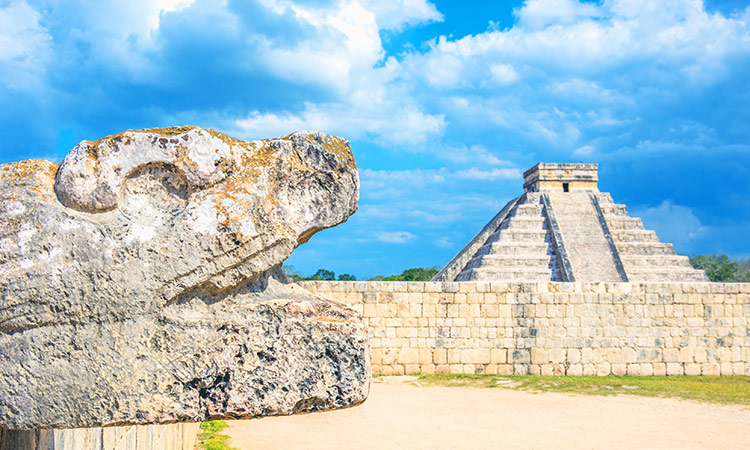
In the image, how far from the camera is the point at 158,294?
207 centimetres

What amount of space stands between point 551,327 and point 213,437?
8211 millimetres

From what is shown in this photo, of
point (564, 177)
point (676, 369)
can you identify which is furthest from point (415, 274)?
point (676, 369)

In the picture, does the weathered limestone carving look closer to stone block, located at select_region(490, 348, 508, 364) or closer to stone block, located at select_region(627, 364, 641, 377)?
stone block, located at select_region(490, 348, 508, 364)

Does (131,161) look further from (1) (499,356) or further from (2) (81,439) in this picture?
(1) (499,356)

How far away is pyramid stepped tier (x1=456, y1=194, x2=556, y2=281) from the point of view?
24125mm

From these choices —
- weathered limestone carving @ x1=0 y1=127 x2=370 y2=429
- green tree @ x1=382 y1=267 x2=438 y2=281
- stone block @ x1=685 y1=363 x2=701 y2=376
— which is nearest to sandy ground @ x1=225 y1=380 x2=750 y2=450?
stone block @ x1=685 y1=363 x2=701 y2=376

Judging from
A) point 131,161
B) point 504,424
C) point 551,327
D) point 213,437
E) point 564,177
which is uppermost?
point 564,177

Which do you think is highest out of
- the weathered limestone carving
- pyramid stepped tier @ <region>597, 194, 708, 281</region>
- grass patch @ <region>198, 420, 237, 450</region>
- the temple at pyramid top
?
the temple at pyramid top

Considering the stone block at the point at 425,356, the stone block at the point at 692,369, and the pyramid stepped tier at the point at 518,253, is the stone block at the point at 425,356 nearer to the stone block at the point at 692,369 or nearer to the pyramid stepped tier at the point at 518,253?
the stone block at the point at 692,369

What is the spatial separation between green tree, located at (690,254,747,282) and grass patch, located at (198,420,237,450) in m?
36.3

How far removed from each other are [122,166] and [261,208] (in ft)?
1.53

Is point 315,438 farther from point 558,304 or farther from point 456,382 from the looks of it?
point 558,304

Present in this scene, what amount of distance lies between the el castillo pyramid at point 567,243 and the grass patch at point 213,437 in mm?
15983

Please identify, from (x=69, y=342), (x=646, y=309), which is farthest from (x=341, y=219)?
(x=646, y=309)
